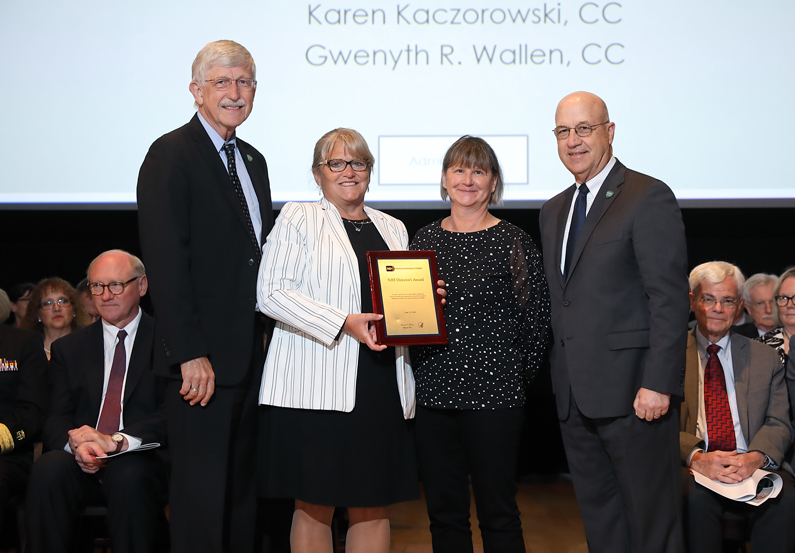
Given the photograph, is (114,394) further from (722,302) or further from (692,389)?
(722,302)

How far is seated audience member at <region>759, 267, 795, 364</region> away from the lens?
126 inches

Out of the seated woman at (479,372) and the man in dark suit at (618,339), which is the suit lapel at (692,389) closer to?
the man in dark suit at (618,339)

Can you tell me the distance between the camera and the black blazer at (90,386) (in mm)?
2732

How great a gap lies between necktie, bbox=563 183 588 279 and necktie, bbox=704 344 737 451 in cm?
92

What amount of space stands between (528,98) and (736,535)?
2.59 metres

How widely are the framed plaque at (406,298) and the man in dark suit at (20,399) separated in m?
1.73

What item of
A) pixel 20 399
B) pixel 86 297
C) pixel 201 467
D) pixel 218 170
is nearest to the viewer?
pixel 201 467

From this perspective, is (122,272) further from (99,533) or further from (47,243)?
(47,243)

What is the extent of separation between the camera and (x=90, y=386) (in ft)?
9.18

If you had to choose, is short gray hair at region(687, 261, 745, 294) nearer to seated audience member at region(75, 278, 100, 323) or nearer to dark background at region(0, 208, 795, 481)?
dark background at region(0, 208, 795, 481)

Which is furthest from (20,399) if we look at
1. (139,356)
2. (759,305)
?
(759,305)

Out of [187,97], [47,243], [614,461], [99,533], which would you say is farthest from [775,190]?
[47,243]

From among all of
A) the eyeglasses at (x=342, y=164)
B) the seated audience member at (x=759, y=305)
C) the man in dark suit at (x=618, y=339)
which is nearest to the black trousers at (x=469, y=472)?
the man in dark suit at (x=618, y=339)

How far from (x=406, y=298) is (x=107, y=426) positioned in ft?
4.79
